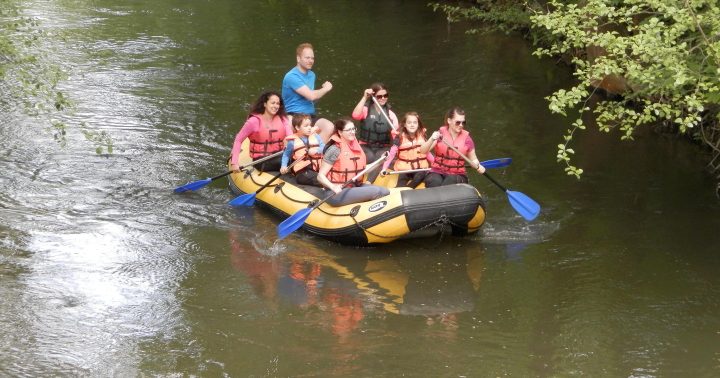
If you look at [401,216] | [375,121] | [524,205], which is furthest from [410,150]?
[524,205]

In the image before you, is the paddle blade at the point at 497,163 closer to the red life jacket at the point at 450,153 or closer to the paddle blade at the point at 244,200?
the red life jacket at the point at 450,153

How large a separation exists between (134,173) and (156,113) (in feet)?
6.67

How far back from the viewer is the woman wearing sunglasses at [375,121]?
8.28 m

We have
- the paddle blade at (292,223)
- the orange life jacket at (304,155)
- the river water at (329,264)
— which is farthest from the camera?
the orange life jacket at (304,155)

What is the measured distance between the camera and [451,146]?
7.60m

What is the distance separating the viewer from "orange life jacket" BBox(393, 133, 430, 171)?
25.5 ft

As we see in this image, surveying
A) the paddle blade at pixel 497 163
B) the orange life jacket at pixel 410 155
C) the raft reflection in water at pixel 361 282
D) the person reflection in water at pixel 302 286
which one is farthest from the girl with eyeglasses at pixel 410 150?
the person reflection in water at pixel 302 286

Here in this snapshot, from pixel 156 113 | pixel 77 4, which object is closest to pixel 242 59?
pixel 156 113

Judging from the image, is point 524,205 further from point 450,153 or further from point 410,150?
point 410,150

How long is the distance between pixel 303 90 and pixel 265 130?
51cm

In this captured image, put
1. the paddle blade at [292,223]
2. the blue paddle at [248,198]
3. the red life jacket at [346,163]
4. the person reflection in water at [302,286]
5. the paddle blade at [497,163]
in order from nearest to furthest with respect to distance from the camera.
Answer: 1. the person reflection in water at [302,286]
2. the paddle blade at [292,223]
3. the red life jacket at [346,163]
4. the blue paddle at [248,198]
5. the paddle blade at [497,163]

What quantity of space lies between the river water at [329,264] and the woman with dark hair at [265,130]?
20.0 inches

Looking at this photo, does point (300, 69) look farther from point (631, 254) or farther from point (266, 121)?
point (631, 254)

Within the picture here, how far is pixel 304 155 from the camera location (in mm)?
7977
